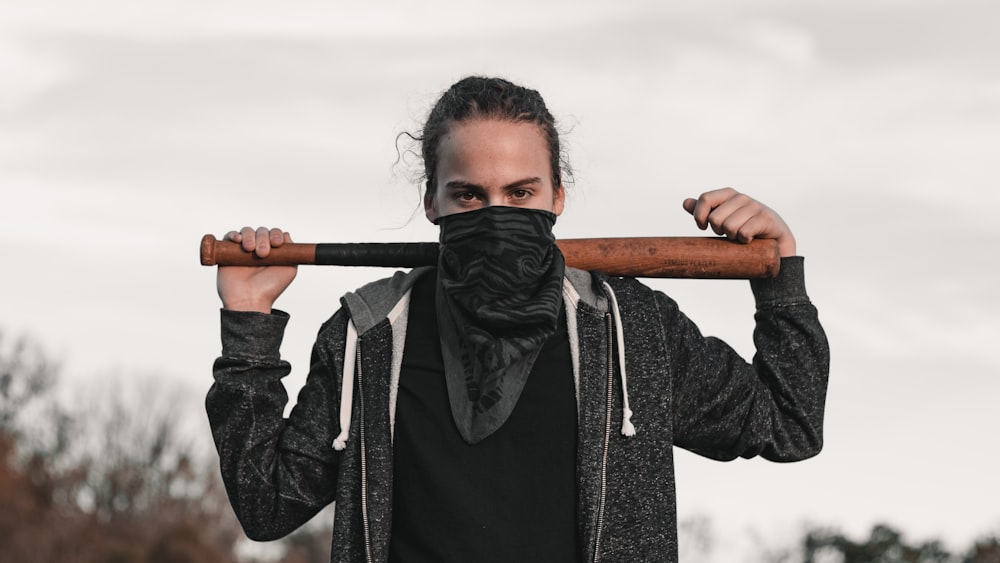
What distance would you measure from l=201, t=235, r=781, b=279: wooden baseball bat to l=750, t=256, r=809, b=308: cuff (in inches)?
2.0

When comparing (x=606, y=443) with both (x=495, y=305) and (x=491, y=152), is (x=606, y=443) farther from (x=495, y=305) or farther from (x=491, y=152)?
(x=491, y=152)

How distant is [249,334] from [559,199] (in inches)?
34.5

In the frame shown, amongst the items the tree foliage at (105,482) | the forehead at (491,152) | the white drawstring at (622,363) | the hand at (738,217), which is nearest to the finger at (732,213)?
the hand at (738,217)

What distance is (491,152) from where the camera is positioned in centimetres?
362

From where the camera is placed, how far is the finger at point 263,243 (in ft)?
12.7

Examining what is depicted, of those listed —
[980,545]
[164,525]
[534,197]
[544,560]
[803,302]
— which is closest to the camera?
[544,560]

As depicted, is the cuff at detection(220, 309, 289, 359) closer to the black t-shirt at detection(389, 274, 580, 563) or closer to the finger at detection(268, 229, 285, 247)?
the finger at detection(268, 229, 285, 247)

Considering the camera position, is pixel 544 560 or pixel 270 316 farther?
pixel 270 316

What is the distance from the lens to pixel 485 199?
3.62 metres

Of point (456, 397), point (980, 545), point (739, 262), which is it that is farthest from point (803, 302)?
point (980, 545)

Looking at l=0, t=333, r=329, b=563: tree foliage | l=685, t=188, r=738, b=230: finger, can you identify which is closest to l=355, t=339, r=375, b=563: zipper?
l=685, t=188, r=738, b=230: finger

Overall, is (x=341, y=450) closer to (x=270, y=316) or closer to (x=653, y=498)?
(x=270, y=316)

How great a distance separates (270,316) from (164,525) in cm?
3850

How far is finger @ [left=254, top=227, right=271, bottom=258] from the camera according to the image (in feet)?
12.7
